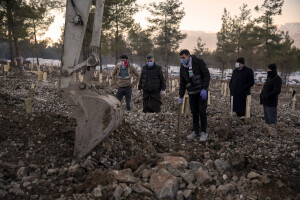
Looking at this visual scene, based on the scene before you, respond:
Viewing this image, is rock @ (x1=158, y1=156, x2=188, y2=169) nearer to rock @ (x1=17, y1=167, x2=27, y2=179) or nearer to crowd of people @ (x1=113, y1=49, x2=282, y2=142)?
crowd of people @ (x1=113, y1=49, x2=282, y2=142)

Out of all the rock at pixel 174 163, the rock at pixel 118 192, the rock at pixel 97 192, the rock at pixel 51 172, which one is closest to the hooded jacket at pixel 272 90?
the rock at pixel 174 163

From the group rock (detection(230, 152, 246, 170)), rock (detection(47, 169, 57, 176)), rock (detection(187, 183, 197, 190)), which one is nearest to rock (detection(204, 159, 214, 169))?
rock (detection(230, 152, 246, 170))

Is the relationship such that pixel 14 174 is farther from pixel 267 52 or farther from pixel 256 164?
pixel 267 52

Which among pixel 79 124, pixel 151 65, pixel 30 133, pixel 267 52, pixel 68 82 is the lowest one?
pixel 30 133

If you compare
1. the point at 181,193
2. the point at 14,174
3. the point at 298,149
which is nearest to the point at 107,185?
the point at 181,193

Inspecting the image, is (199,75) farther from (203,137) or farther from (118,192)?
(118,192)

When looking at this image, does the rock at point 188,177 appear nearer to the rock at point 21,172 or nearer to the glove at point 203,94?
the glove at point 203,94

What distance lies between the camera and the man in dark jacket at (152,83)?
710 centimetres

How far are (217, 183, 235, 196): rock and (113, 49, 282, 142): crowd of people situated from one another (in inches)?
79.9

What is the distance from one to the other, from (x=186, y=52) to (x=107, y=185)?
3.13m

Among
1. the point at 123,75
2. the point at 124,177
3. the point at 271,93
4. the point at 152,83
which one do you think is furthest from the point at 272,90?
the point at 124,177

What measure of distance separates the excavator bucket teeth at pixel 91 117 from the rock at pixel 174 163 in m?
0.85

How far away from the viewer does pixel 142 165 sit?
3.38 meters

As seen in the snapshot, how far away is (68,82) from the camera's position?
381cm
